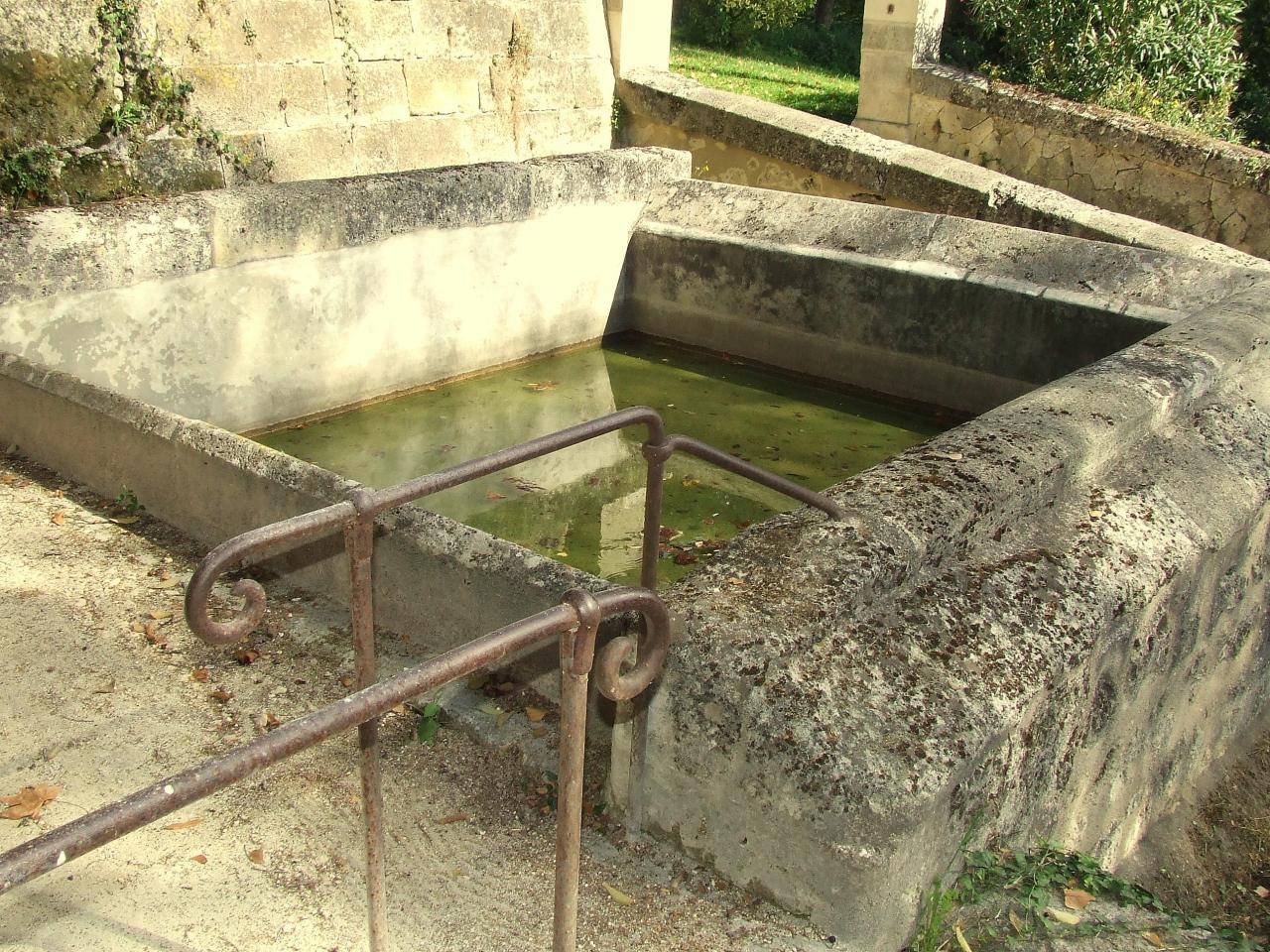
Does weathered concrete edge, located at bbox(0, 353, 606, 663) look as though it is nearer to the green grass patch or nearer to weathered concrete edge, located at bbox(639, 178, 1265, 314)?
weathered concrete edge, located at bbox(639, 178, 1265, 314)

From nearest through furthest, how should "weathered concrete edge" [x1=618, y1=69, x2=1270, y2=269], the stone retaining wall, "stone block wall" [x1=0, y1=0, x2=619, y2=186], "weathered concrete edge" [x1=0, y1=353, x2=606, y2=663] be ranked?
"weathered concrete edge" [x1=0, y1=353, x2=606, y2=663] → the stone retaining wall → "stone block wall" [x1=0, y1=0, x2=619, y2=186] → "weathered concrete edge" [x1=618, y1=69, x2=1270, y2=269]

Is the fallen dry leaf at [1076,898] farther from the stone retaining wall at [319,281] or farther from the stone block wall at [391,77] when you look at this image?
the stone block wall at [391,77]

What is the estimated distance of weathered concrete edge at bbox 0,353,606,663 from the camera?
287 centimetres

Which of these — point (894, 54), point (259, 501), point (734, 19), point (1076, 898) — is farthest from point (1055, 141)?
point (1076, 898)

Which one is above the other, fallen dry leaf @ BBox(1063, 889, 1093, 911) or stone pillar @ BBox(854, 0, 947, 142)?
stone pillar @ BBox(854, 0, 947, 142)

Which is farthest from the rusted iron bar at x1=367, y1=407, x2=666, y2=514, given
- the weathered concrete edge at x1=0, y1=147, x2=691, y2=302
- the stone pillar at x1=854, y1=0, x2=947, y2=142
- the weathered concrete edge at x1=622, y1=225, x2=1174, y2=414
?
the stone pillar at x1=854, y1=0, x2=947, y2=142

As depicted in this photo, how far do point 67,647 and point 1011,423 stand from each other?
2.52 m

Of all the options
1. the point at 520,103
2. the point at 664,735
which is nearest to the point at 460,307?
the point at 520,103

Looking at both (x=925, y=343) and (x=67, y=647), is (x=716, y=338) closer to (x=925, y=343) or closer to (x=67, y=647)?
(x=925, y=343)

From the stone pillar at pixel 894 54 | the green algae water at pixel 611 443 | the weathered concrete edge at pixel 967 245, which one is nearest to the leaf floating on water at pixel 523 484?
the green algae water at pixel 611 443

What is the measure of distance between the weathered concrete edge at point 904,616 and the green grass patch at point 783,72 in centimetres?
895

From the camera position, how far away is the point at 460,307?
5.89 m

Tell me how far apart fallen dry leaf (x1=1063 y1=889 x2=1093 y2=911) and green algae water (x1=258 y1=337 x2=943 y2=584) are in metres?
2.01

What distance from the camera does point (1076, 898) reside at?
229cm
